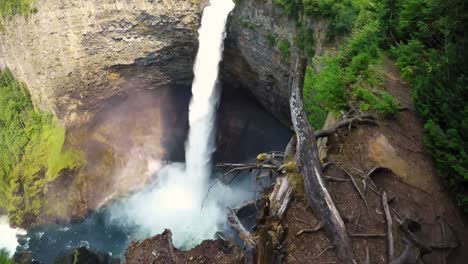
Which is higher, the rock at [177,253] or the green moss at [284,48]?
the green moss at [284,48]

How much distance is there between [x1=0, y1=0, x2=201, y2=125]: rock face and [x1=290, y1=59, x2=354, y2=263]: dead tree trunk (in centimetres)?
1675

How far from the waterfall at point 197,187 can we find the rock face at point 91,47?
4.40ft

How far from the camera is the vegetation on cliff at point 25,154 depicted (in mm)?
20547

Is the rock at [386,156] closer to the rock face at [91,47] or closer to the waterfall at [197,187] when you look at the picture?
the waterfall at [197,187]

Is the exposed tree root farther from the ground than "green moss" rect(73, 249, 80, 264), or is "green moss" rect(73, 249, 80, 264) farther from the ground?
the exposed tree root

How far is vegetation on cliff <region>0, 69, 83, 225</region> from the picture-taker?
20547mm

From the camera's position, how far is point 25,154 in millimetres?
21047

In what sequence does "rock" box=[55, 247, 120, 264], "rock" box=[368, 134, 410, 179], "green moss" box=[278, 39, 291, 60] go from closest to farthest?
"rock" box=[368, 134, 410, 179] < "rock" box=[55, 247, 120, 264] < "green moss" box=[278, 39, 291, 60]

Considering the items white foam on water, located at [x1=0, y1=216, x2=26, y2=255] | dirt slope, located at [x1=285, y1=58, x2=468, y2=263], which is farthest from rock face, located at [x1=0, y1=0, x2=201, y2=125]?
dirt slope, located at [x1=285, y1=58, x2=468, y2=263]

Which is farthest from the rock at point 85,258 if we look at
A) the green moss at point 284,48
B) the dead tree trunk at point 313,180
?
the dead tree trunk at point 313,180

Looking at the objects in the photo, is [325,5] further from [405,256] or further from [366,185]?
[405,256]

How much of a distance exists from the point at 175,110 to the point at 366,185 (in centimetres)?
2011

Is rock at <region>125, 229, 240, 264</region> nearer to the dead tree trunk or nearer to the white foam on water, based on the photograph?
the dead tree trunk

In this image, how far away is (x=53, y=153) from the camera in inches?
838
